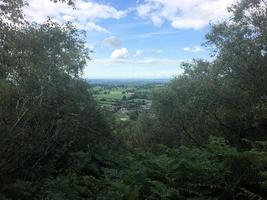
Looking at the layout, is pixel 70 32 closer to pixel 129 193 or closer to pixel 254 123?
pixel 254 123

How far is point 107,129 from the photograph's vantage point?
2080 cm

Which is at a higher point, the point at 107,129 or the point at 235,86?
the point at 235,86

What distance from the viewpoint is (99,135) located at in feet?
61.0

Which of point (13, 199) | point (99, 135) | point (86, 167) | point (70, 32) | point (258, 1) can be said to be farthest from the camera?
point (70, 32)

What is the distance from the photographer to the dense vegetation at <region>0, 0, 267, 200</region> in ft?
30.2

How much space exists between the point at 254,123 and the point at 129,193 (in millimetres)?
14137

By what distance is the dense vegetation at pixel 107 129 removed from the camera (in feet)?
30.2

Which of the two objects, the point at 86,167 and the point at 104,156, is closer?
the point at 86,167

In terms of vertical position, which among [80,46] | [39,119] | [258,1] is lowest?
[39,119]

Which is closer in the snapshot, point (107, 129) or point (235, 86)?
point (107, 129)

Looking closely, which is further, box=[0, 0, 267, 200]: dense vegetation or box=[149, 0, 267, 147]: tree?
box=[149, 0, 267, 147]: tree

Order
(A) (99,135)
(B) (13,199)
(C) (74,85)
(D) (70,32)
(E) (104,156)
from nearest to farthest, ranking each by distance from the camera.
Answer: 1. (B) (13,199)
2. (E) (104,156)
3. (A) (99,135)
4. (C) (74,85)
5. (D) (70,32)

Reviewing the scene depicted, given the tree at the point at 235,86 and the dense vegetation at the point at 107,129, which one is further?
the tree at the point at 235,86

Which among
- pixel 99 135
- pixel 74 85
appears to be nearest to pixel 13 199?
pixel 99 135
